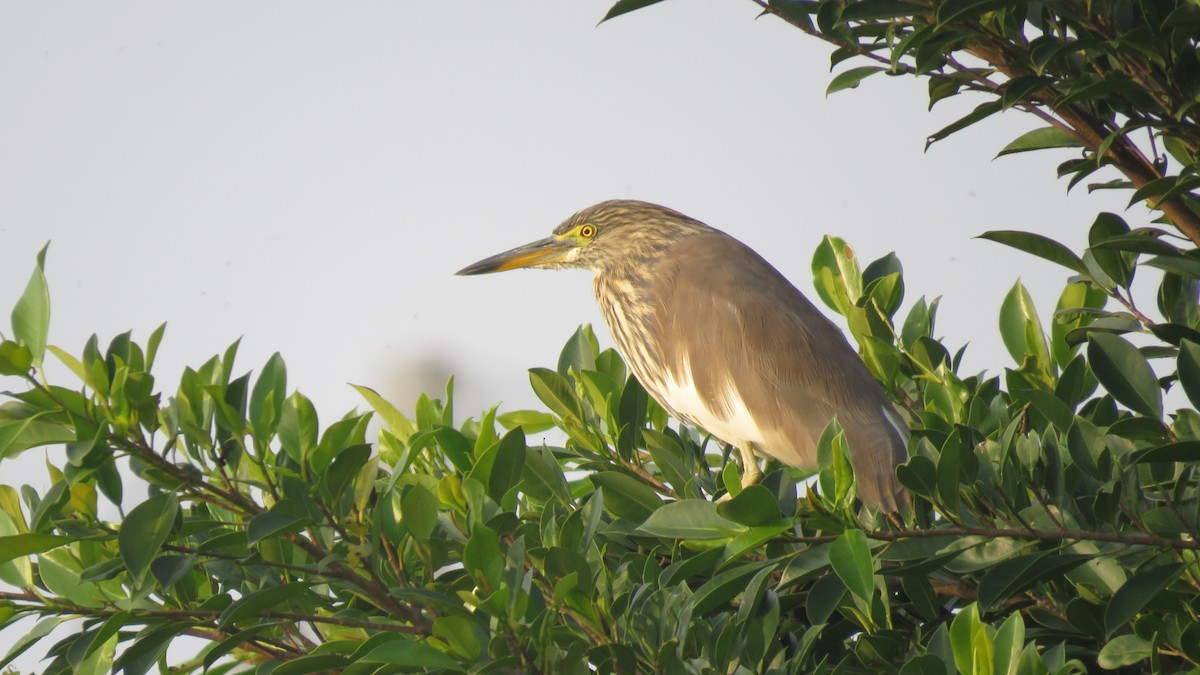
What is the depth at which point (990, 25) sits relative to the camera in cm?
221

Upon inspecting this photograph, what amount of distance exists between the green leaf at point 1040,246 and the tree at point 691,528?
8 centimetres

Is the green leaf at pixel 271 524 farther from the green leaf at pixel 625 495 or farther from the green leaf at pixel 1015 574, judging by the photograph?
the green leaf at pixel 1015 574

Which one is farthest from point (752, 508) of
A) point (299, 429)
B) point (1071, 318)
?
Answer: point (1071, 318)

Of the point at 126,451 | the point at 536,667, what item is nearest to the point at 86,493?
the point at 126,451

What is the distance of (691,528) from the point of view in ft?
5.67

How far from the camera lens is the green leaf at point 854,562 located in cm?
156

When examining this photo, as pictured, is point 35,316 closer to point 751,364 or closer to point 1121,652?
point 1121,652

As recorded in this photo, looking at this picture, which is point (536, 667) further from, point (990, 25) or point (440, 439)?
point (990, 25)

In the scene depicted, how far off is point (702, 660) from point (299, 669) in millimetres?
644

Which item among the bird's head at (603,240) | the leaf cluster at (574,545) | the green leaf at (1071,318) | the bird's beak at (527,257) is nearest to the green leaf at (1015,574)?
the leaf cluster at (574,545)

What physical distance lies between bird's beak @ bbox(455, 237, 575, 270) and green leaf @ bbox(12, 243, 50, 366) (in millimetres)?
3065

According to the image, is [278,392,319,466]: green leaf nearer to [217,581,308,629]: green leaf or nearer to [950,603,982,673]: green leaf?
[217,581,308,629]: green leaf

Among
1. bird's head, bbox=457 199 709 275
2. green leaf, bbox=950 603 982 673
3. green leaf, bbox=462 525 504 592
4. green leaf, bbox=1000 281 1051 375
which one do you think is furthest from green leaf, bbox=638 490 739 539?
bird's head, bbox=457 199 709 275

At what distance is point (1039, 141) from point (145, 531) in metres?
1.95
